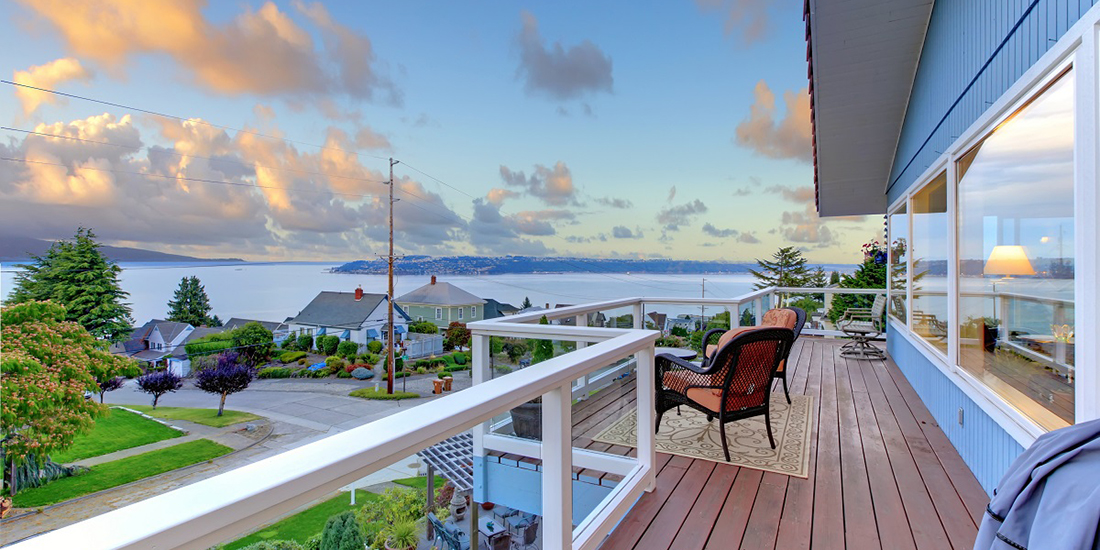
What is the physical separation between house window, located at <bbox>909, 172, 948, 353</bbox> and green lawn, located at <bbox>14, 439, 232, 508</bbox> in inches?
958

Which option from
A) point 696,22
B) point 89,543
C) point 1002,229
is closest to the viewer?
point 89,543

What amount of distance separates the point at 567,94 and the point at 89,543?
25519mm

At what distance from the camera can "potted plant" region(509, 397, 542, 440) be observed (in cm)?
184

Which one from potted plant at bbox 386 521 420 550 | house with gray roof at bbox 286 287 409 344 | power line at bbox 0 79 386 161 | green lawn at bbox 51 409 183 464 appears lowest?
green lawn at bbox 51 409 183 464

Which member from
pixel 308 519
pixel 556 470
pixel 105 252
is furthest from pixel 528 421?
pixel 105 252

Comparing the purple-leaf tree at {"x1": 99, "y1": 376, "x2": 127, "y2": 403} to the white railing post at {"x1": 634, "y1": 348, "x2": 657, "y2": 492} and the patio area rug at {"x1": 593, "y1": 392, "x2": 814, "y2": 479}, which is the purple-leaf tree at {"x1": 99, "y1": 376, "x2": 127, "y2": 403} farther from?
the white railing post at {"x1": 634, "y1": 348, "x2": 657, "y2": 492}

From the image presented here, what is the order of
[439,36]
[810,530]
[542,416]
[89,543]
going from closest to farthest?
[89,543], [542,416], [810,530], [439,36]

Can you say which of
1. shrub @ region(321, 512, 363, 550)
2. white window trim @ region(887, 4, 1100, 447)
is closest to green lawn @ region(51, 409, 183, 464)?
shrub @ region(321, 512, 363, 550)

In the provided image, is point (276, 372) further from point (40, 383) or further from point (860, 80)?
point (860, 80)

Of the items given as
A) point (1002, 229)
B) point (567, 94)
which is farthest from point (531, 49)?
point (1002, 229)

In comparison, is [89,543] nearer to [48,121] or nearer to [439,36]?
[439,36]

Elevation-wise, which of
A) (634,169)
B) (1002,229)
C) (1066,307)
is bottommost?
(1066,307)

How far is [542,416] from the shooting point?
1836mm

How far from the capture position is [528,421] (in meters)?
1.90
